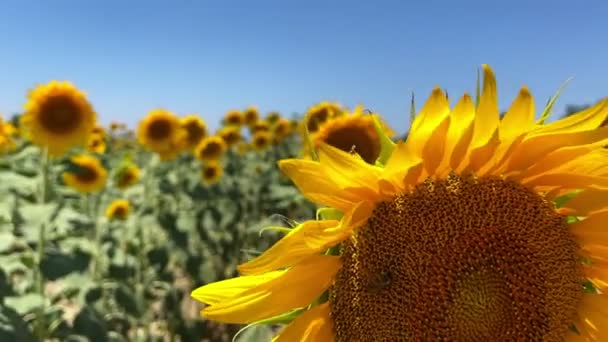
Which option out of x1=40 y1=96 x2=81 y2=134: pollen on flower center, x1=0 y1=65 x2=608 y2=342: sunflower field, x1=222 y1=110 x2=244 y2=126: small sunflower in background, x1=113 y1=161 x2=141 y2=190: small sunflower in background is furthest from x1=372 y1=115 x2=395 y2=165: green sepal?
x1=222 y1=110 x2=244 y2=126: small sunflower in background

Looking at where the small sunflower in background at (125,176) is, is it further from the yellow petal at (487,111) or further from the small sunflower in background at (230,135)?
the yellow petal at (487,111)

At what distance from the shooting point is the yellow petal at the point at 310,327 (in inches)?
42.7

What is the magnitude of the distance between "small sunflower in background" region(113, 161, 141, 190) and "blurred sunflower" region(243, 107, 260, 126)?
2.24 m

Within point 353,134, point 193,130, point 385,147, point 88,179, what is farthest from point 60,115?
point 385,147

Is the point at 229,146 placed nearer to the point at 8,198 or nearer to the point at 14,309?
the point at 8,198

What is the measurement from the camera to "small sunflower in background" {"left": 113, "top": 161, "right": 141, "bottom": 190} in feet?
21.7

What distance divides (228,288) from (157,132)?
5818mm

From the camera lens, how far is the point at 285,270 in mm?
1076

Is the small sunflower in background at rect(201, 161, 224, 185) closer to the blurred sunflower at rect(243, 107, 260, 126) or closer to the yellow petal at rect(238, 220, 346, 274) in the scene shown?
the blurred sunflower at rect(243, 107, 260, 126)

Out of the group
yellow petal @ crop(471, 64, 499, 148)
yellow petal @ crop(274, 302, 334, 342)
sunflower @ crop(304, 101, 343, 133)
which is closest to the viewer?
yellow petal @ crop(471, 64, 499, 148)

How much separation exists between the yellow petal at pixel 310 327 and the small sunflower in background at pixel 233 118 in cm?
758

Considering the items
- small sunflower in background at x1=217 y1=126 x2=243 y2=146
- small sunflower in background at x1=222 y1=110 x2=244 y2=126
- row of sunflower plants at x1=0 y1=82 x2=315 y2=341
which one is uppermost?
small sunflower in background at x1=222 y1=110 x2=244 y2=126

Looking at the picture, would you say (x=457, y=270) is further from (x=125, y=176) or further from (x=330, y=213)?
(x=125, y=176)

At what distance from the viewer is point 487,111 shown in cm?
99
